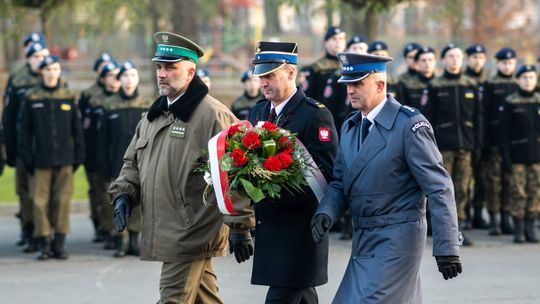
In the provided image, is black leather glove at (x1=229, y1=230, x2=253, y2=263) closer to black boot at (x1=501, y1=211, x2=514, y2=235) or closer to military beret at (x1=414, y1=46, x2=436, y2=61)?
military beret at (x1=414, y1=46, x2=436, y2=61)

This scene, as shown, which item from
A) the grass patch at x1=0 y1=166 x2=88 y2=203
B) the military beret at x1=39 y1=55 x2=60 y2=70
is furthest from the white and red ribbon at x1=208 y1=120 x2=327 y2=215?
the grass patch at x1=0 y1=166 x2=88 y2=203

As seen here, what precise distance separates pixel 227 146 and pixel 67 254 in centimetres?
659

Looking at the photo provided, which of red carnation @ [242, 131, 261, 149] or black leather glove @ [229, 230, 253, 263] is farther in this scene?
black leather glove @ [229, 230, 253, 263]

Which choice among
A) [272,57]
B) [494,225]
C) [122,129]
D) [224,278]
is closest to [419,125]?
[272,57]

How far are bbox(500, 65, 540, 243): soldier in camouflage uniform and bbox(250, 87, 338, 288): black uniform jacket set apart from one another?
7.07 meters

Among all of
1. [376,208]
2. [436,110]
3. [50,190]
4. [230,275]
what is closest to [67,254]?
[50,190]

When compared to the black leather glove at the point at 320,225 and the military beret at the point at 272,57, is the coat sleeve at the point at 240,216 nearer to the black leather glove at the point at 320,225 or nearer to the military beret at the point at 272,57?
the black leather glove at the point at 320,225

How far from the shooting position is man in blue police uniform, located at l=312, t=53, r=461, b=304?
6691 mm

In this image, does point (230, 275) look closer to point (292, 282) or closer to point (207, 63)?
point (292, 282)

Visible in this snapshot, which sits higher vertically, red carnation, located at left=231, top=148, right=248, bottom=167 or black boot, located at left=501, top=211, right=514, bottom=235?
red carnation, located at left=231, top=148, right=248, bottom=167

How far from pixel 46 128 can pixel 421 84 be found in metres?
4.47

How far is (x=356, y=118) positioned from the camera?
7180 millimetres

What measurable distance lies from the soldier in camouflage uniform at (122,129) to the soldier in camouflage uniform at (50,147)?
301 mm

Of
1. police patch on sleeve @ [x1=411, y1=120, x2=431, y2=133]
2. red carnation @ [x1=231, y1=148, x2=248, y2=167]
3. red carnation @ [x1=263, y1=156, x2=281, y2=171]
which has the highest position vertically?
police patch on sleeve @ [x1=411, y1=120, x2=431, y2=133]
